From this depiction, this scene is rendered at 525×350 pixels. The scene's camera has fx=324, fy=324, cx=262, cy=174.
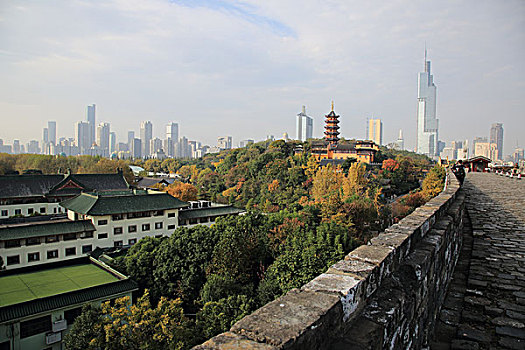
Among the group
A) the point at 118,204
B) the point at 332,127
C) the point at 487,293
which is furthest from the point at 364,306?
the point at 332,127

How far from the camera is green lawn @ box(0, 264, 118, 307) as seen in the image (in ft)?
40.1

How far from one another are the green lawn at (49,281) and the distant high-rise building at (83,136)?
145943 millimetres

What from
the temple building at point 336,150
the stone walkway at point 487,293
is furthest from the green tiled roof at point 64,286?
the temple building at point 336,150

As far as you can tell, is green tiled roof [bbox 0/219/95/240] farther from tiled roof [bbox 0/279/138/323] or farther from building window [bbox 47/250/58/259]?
tiled roof [bbox 0/279/138/323]

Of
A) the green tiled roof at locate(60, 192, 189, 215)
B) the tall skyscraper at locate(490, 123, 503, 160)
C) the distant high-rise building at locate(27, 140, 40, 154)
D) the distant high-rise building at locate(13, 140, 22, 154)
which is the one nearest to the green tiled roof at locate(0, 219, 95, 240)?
the green tiled roof at locate(60, 192, 189, 215)

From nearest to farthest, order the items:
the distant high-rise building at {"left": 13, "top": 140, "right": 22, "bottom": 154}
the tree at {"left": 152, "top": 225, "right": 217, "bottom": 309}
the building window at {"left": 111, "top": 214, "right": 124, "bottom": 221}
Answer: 1. the tree at {"left": 152, "top": 225, "right": 217, "bottom": 309}
2. the building window at {"left": 111, "top": 214, "right": 124, "bottom": 221}
3. the distant high-rise building at {"left": 13, "top": 140, "right": 22, "bottom": 154}

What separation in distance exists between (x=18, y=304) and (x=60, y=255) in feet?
28.9

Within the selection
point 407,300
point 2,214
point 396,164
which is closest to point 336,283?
point 407,300

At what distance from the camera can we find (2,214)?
27.0 meters

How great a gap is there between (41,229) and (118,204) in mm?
4644

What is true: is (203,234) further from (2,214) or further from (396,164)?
(396,164)

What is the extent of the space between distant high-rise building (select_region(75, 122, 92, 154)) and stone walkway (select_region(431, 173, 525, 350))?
16053cm

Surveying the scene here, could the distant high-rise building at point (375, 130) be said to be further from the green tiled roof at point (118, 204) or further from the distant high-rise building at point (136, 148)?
the green tiled roof at point (118, 204)

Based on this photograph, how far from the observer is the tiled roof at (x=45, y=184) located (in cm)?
2817
